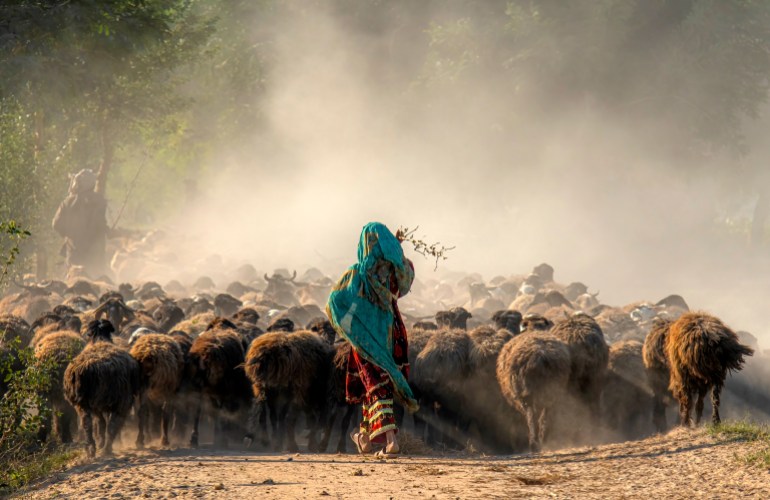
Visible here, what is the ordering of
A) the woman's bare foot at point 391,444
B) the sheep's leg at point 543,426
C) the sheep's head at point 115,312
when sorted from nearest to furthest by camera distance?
the woman's bare foot at point 391,444
the sheep's leg at point 543,426
the sheep's head at point 115,312

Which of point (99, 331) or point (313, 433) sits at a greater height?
point (99, 331)

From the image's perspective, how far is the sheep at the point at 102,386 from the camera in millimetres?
11344

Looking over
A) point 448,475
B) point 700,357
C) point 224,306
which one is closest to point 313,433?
point 448,475

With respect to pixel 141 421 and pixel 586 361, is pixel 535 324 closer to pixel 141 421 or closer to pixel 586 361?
pixel 586 361

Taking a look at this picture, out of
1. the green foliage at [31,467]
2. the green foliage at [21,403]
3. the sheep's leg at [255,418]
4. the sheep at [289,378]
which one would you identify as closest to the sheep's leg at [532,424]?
the sheep at [289,378]

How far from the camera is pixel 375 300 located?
9.91m

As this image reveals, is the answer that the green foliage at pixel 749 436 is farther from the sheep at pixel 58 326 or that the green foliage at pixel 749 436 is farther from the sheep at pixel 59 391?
the sheep at pixel 58 326

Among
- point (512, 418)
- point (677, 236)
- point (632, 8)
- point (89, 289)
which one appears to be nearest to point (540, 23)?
point (632, 8)

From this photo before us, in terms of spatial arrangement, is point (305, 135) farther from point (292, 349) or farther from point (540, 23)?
point (292, 349)

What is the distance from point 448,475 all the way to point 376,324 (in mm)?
1927

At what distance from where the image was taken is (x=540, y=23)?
4872 cm

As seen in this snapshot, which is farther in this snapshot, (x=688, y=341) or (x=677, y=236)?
(x=677, y=236)

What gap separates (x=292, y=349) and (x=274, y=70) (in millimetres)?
A: 50069

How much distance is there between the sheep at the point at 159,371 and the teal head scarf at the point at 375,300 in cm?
333
